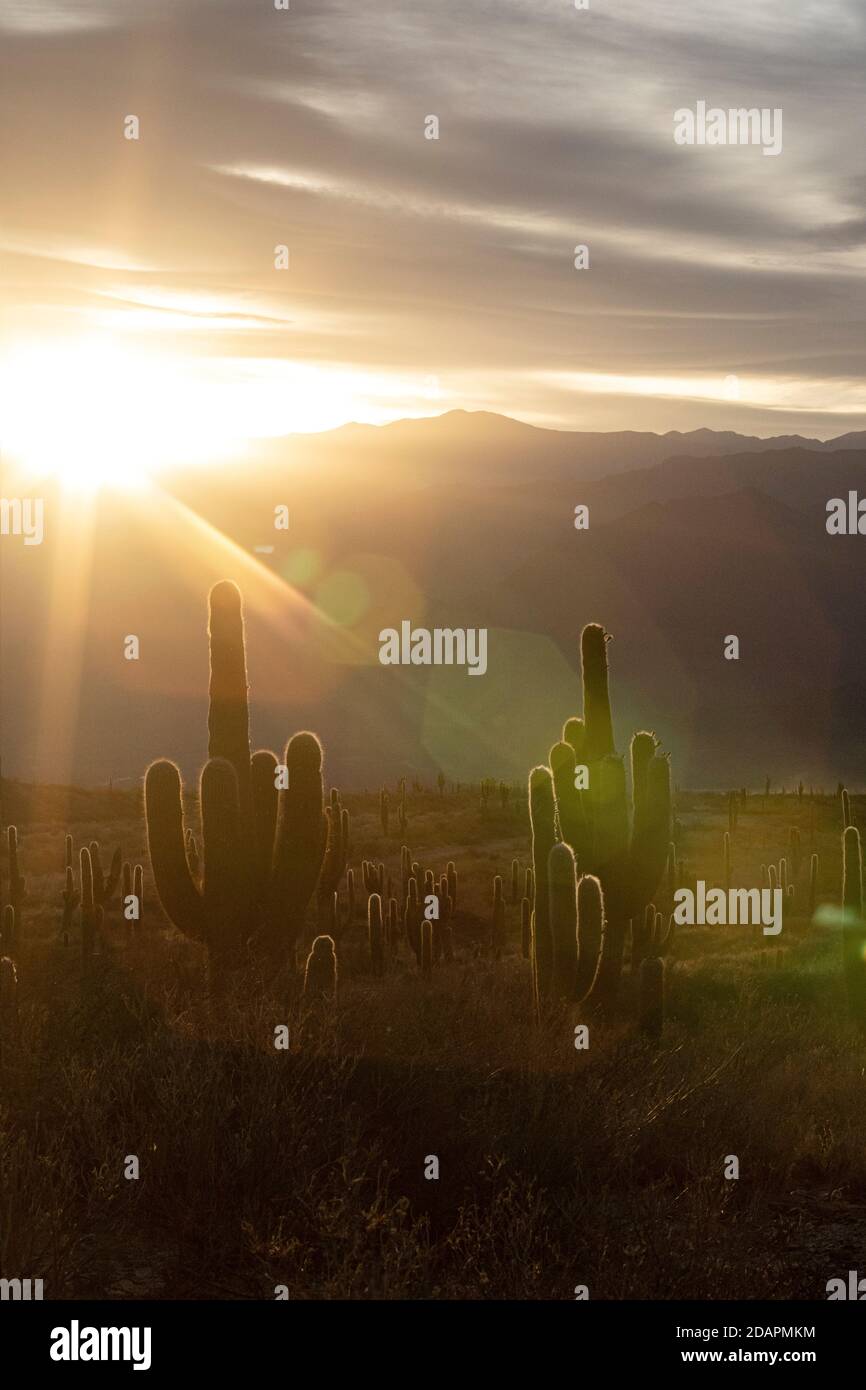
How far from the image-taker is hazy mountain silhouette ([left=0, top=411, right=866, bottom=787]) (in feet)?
392

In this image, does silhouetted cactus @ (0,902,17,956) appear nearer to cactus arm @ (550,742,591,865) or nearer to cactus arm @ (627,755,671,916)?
cactus arm @ (550,742,591,865)

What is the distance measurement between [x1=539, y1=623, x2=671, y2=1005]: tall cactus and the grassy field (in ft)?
9.66

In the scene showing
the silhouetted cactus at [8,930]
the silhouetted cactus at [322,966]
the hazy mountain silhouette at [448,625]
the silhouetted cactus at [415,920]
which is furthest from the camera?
the hazy mountain silhouette at [448,625]

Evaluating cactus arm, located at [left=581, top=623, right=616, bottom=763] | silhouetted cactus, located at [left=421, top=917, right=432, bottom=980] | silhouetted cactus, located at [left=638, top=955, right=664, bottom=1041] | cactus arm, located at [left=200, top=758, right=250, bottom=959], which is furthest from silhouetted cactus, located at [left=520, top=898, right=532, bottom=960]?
cactus arm, located at [left=200, top=758, right=250, bottom=959]

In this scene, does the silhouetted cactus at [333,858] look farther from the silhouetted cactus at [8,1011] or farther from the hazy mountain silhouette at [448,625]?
the hazy mountain silhouette at [448,625]

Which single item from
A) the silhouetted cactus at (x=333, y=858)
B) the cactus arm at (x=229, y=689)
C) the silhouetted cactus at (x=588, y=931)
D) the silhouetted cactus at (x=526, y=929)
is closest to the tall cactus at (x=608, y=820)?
the silhouetted cactus at (x=588, y=931)

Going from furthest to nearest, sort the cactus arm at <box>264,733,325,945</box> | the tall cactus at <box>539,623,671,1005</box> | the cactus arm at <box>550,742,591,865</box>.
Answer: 1. the cactus arm at <box>550,742,591,865</box>
2. the tall cactus at <box>539,623,671,1005</box>
3. the cactus arm at <box>264,733,325,945</box>

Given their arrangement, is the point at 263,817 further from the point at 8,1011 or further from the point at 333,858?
the point at 333,858

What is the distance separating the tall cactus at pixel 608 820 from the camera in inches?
643

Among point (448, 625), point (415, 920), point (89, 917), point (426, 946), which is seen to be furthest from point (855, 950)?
point (448, 625)

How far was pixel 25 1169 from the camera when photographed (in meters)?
7.86

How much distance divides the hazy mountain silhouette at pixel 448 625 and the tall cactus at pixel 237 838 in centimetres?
9617
